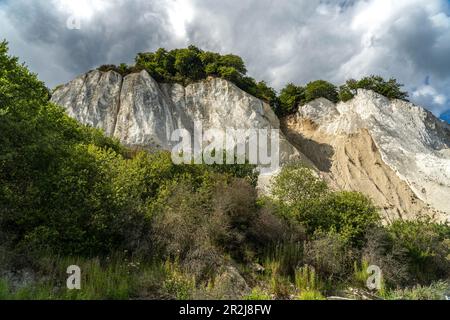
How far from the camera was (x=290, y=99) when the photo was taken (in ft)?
149

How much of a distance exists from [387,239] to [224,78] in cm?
2666

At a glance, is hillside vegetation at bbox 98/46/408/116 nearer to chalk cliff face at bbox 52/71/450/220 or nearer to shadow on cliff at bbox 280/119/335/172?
chalk cliff face at bbox 52/71/450/220

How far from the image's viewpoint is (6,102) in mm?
11891

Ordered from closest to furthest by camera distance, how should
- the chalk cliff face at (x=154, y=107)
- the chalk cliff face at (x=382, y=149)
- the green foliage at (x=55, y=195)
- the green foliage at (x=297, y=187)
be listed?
the green foliage at (x=55, y=195)
the green foliage at (x=297, y=187)
the chalk cliff face at (x=154, y=107)
the chalk cliff face at (x=382, y=149)

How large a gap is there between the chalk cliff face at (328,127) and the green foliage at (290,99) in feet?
10.8

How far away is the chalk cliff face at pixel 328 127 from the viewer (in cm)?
3275

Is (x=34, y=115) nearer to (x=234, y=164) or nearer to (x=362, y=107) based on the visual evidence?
(x=234, y=164)

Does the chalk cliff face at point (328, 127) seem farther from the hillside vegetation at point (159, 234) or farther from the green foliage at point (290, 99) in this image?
the hillside vegetation at point (159, 234)

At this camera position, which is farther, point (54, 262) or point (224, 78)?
point (224, 78)

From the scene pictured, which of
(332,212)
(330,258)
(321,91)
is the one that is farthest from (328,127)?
(330,258)

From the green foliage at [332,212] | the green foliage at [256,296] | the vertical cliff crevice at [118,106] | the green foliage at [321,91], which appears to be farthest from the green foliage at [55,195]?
the green foliage at [321,91]
